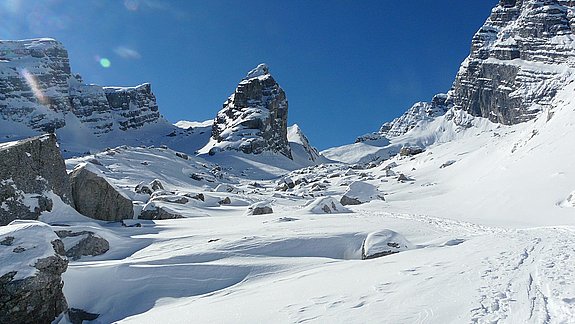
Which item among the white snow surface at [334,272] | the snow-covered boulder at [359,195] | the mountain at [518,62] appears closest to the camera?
the white snow surface at [334,272]

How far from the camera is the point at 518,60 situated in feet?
535

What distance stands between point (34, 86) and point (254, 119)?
90717mm

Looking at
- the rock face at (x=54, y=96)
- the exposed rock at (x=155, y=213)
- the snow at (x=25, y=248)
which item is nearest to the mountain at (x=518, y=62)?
the rock face at (x=54, y=96)

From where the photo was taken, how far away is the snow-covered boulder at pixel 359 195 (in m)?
33.3

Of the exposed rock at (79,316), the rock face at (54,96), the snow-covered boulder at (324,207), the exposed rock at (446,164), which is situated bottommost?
the exposed rock at (79,316)

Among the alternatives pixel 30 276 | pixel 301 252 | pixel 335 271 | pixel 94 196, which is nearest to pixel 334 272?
pixel 335 271

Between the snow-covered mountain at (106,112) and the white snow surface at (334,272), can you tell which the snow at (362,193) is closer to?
the white snow surface at (334,272)

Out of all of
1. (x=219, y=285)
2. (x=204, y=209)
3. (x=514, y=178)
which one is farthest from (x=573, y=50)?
(x=219, y=285)

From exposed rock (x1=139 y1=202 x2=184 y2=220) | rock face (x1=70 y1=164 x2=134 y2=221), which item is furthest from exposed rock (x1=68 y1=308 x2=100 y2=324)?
exposed rock (x1=139 y1=202 x2=184 y2=220)

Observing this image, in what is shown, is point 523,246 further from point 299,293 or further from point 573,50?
point 573,50

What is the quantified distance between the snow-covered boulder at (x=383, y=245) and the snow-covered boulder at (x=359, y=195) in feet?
65.9

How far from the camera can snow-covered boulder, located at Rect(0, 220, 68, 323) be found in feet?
24.5

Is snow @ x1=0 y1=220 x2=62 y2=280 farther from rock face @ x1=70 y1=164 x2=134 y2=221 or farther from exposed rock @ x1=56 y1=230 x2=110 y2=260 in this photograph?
rock face @ x1=70 y1=164 x2=134 y2=221

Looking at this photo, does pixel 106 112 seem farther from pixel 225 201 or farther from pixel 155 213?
pixel 155 213
